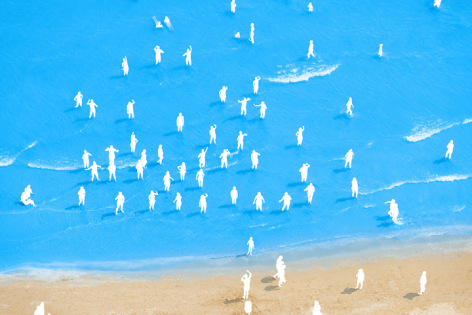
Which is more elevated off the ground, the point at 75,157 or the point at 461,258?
the point at 75,157

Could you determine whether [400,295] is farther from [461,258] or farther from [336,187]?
[336,187]

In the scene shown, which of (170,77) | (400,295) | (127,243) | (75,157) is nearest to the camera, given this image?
(400,295)

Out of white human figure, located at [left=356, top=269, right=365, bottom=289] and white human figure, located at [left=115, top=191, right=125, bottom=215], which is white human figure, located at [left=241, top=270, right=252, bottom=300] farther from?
white human figure, located at [left=115, top=191, right=125, bottom=215]

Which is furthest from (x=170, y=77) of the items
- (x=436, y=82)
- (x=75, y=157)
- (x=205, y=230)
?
(x=436, y=82)

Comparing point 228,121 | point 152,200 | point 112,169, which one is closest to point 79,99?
point 112,169

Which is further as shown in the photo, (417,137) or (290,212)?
(417,137)

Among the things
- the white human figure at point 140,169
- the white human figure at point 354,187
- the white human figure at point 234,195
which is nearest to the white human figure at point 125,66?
the white human figure at point 140,169

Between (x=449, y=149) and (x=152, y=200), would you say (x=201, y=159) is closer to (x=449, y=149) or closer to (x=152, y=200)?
(x=152, y=200)
